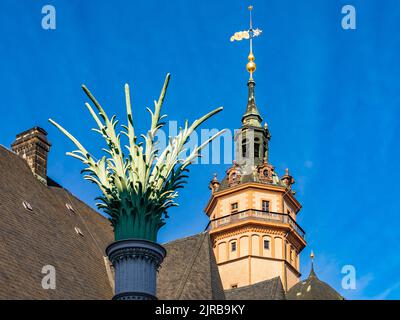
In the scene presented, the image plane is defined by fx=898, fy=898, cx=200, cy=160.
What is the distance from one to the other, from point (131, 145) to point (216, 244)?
2046 inches

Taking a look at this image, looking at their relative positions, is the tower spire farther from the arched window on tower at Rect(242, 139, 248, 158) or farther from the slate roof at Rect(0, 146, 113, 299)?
the slate roof at Rect(0, 146, 113, 299)

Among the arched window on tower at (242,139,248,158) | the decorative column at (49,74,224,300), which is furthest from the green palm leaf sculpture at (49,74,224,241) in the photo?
the arched window on tower at (242,139,248,158)

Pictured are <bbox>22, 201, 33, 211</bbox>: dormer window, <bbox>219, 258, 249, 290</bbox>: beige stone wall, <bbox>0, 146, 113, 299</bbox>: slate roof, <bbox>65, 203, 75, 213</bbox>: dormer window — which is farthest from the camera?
<bbox>219, 258, 249, 290</bbox>: beige stone wall

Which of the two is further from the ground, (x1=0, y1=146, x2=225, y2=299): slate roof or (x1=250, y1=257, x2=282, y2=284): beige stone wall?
(x1=250, y1=257, x2=282, y2=284): beige stone wall

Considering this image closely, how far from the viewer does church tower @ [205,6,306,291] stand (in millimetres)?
78875

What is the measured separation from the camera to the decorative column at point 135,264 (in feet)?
92.5

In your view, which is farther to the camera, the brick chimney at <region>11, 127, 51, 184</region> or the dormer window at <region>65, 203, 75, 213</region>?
the brick chimney at <region>11, 127, 51, 184</region>

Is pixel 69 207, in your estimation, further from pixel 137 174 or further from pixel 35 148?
pixel 137 174

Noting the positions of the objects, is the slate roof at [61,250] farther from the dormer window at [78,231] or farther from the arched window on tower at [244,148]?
the arched window on tower at [244,148]

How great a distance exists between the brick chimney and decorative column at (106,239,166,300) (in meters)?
22.3

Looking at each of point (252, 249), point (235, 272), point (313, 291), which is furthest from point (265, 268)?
point (313, 291)

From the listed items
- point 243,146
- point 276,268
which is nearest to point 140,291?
point 276,268

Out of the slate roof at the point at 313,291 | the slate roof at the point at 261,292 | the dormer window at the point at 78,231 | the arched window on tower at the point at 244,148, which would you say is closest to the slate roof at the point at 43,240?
the dormer window at the point at 78,231
